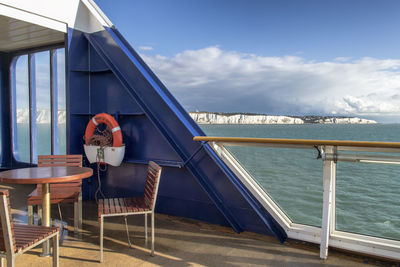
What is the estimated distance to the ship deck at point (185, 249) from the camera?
7.64 ft

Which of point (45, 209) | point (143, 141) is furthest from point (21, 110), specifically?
point (45, 209)

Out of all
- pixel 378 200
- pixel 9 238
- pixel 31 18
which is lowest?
pixel 378 200

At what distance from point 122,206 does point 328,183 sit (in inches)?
63.7

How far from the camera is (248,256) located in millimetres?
2439

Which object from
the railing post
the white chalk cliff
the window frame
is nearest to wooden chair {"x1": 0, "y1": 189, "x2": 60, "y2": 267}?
the railing post

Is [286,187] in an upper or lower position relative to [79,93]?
lower

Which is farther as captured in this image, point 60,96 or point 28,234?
point 60,96

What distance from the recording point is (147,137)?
3705 mm

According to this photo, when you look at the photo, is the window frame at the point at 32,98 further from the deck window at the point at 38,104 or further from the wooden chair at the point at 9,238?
the wooden chair at the point at 9,238

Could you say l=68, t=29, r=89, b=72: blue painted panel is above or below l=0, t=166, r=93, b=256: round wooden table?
above

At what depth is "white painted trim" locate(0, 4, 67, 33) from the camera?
339 centimetres

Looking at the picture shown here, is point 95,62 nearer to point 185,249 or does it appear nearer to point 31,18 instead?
point 31,18

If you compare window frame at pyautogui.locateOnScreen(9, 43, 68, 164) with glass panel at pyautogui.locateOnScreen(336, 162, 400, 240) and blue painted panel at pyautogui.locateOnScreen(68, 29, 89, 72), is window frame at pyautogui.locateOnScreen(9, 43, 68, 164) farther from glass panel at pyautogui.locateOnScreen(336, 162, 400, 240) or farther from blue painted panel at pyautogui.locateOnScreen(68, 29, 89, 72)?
glass panel at pyautogui.locateOnScreen(336, 162, 400, 240)

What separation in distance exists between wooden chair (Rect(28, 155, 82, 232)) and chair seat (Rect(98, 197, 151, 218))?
46 centimetres
